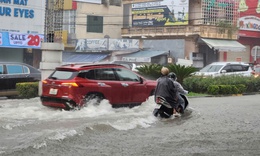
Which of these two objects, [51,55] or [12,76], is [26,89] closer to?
[12,76]

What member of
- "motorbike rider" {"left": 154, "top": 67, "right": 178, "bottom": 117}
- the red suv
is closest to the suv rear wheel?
the red suv

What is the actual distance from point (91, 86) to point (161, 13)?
111 ft

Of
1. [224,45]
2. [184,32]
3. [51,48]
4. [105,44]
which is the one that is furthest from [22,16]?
[224,45]

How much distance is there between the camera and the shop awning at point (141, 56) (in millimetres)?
42966

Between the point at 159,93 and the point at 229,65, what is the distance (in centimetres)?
1717

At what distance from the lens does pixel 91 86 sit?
1274 cm

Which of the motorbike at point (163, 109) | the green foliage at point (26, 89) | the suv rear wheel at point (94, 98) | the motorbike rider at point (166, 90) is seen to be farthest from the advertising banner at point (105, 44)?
the motorbike rider at point (166, 90)

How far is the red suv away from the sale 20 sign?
61.9 feet

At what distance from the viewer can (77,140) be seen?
8.77 m

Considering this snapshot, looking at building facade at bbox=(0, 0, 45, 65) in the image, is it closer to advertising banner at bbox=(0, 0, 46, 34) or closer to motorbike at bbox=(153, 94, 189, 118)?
advertising banner at bbox=(0, 0, 46, 34)

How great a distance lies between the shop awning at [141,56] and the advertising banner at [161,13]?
10.9 feet

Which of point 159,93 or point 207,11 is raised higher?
point 207,11

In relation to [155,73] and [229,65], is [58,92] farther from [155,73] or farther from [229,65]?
[229,65]

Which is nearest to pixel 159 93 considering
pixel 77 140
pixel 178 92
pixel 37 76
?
pixel 178 92
